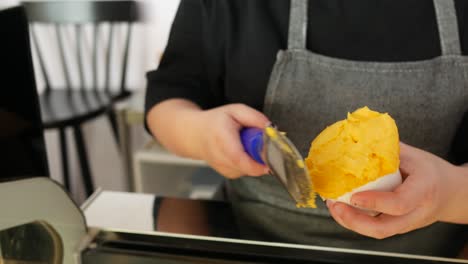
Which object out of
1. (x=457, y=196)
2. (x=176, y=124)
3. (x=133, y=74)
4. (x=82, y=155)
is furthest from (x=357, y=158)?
(x=133, y=74)

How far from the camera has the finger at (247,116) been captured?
42 cm

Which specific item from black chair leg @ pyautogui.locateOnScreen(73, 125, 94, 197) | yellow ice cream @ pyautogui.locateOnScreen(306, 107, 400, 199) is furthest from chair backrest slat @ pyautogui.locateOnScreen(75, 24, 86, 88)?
yellow ice cream @ pyautogui.locateOnScreen(306, 107, 400, 199)

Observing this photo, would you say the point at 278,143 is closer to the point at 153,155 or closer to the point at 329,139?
the point at 329,139

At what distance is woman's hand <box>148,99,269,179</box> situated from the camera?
426mm

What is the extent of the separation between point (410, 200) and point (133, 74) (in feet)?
4.98

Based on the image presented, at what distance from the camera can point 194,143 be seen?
0.53 metres

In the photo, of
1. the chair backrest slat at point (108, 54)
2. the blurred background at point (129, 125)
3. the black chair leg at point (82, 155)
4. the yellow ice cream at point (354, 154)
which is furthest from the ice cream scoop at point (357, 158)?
the chair backrest slat at point (108, 54)

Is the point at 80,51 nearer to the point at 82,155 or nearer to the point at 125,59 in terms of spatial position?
the point at 125,59

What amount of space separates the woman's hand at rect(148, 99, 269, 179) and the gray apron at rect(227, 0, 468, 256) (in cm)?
7

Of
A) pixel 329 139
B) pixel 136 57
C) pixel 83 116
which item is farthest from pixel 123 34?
pixel 329 139

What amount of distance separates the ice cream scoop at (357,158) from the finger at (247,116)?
0.21 ft

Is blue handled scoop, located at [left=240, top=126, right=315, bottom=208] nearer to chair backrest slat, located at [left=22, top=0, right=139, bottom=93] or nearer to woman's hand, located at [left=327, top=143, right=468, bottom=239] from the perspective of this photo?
woman's hand, located at [left=327, top=143, right=468, bottom=239]

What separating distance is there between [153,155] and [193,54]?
2.40 ft

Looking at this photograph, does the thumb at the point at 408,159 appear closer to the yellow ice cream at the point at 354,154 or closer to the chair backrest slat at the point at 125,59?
the yellow ice cream at the point at 354,154
